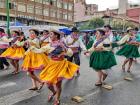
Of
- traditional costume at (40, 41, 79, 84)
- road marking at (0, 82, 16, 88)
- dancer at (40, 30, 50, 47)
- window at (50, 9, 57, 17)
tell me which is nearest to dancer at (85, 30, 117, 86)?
dancer at (40, 30, 50, 47)

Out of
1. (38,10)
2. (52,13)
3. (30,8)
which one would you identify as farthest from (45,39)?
(52,13)

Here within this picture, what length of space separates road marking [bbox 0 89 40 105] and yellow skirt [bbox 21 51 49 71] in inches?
24.9

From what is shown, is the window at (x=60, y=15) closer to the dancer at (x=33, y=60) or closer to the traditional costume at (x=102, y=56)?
the traditional costume at (x=102, y=56)

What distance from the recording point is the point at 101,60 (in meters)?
9.67

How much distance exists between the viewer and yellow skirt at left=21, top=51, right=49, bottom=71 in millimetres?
8859

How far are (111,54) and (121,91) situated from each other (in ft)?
3.91

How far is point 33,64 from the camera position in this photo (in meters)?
8.90

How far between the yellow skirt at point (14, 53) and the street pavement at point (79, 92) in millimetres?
677

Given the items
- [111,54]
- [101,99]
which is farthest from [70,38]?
[101,99]

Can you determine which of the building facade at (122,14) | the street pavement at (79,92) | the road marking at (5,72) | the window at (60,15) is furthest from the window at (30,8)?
the street pavement at (79,92)

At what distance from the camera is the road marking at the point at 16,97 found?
7.91m

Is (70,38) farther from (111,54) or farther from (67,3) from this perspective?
(67,3)

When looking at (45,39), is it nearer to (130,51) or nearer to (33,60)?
(130,51)

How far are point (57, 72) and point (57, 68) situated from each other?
103mm
